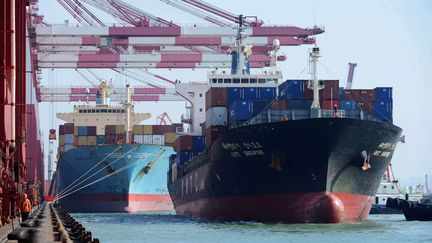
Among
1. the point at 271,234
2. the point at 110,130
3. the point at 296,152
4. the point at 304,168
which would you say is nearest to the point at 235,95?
the point at 296,152

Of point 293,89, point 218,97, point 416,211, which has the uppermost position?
point 293,89

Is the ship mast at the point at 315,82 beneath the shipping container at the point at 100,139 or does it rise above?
above

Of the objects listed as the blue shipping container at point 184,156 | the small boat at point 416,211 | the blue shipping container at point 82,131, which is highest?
the blue shipping container at point 82,131

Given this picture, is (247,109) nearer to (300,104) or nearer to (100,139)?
(300,104)

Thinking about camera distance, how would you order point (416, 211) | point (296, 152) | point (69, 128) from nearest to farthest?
point (296, 152) → point (416, 211) → point (69, 128)

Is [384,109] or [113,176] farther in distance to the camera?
[113,176]

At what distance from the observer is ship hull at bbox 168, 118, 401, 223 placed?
34.2 metres

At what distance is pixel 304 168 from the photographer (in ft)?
114

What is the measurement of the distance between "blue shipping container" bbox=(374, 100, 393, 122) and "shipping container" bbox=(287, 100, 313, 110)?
3402 millimetres

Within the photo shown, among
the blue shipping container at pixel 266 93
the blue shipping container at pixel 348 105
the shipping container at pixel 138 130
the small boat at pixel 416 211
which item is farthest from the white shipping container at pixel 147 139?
the blue shipping container at pixel 348 105

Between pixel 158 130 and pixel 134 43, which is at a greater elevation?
pixel 134 43

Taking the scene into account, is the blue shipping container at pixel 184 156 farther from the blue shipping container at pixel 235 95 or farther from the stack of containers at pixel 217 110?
the blue shipping container at pixel 235 95

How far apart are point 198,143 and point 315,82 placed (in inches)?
653

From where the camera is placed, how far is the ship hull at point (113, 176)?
6184 cm
